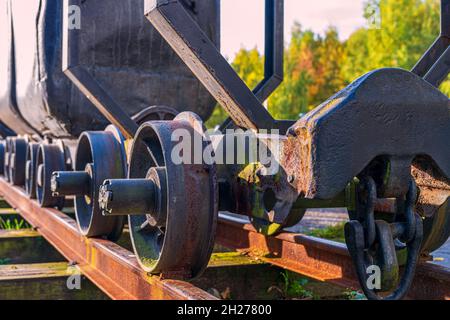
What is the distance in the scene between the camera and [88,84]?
11.5 feet

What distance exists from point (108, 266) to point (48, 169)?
208 cm

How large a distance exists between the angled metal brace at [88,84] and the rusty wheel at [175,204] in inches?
33.1

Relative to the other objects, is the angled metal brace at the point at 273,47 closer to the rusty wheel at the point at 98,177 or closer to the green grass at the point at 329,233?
the rusty wheel at the point at 98,177

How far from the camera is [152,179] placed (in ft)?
8.32

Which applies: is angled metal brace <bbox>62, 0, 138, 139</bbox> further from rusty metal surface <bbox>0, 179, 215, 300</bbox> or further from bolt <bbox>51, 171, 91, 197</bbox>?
rusty metal surface <bbox>0, 179, 215, 300</bbox>

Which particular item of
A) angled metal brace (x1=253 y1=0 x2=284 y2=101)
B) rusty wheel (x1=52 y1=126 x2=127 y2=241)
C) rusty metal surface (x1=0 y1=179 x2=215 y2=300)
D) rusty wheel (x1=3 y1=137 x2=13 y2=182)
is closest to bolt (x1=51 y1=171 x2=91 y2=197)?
rusty wheel (x1=52 y1=126 x2=127 y2=241)

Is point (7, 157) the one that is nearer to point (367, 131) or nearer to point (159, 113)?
point (159, 113)

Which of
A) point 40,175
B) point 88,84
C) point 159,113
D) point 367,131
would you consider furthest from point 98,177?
point 367,131

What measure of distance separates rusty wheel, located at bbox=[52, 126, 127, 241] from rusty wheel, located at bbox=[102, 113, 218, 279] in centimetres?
82

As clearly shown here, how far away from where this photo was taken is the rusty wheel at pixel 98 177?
3391mm

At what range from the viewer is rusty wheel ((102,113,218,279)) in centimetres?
230
